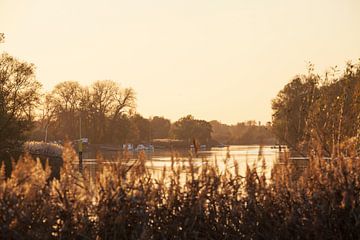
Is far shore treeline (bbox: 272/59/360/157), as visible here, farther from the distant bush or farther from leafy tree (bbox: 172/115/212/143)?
leafy tree (bbox: 172/115/212/143)

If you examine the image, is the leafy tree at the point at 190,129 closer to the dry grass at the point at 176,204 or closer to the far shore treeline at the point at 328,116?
the far shore treeline at the point at 328,116

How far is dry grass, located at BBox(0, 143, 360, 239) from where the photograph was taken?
197 inches

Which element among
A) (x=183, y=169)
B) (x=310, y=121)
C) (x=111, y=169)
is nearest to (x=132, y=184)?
(x=111, y=169)

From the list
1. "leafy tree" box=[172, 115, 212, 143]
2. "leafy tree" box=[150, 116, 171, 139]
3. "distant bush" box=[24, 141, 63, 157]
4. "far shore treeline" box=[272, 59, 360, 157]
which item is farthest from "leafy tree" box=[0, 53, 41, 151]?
"leafy tree" box=[150, 116, 171, 139]

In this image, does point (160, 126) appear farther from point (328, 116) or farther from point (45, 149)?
point (328, 116)

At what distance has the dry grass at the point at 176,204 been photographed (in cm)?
500

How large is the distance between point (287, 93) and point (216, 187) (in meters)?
72.3

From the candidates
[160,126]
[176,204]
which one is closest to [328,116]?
[176,204]

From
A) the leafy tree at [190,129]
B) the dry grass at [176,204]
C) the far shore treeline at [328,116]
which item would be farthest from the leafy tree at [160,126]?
the dry grass at [176,204]

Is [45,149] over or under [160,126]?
under

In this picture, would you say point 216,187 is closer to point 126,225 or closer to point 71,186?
point 126,225

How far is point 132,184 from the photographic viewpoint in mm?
5250

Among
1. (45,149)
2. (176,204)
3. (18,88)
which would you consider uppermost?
(18,88)

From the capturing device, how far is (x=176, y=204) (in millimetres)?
5309
